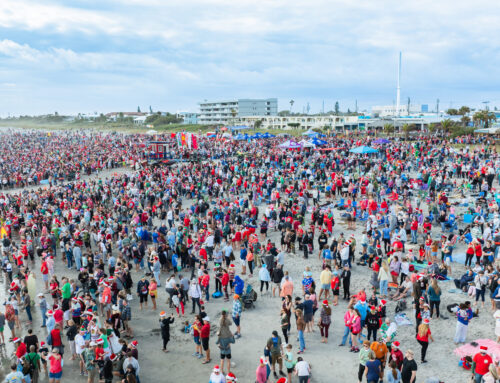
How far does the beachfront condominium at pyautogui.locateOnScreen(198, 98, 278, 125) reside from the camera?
12062cm

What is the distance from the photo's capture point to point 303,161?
31938 mm

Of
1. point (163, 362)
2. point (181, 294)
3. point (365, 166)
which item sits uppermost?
point (365, 166)

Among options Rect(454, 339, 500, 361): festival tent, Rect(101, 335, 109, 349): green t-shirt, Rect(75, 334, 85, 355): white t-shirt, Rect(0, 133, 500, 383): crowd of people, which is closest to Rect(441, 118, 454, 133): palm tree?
Rect(0, 133, 500, 383): crowd of people

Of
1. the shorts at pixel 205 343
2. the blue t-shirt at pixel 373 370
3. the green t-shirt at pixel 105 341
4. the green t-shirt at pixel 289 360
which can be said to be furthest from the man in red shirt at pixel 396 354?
the green t-shirt at pixel 105 341

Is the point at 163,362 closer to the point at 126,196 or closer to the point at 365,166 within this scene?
the point at 126,196

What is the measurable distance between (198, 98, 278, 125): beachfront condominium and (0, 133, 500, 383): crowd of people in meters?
97.3

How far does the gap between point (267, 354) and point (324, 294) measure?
416 cm

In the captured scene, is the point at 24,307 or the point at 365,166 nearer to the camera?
the point at 24,307

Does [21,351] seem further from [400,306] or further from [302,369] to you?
[400,306]

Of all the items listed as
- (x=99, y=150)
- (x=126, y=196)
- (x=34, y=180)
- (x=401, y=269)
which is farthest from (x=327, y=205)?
(x=99, y=150)

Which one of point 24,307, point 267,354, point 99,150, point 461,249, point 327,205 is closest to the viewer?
point 267,354

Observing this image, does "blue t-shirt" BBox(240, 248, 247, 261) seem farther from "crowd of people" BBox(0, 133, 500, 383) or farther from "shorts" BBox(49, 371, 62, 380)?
"shorts" BBox(49, 371, 62, 380)

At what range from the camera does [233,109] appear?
4759 inches

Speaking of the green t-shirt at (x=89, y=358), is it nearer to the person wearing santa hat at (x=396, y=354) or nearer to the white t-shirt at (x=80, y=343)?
the white t-shirt at (x=80, y=343)
